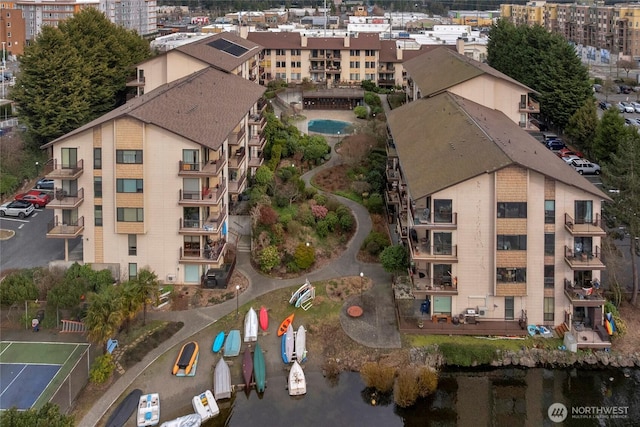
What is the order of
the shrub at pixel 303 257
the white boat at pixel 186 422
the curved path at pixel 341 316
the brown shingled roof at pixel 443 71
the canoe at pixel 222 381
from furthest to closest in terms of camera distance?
the brown shingled roof at pixel 443 71
the shrub at pixel 303 257
the curved path at pixel 341 316
the canoe at pixel 222 381
the white boat at pixel 186 422

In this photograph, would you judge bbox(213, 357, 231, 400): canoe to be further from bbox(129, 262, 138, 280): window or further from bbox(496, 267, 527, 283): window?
bbox(496, 267, 527, 283): window

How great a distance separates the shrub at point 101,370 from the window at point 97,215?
1068 cm

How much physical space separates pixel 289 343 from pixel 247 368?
293 cm

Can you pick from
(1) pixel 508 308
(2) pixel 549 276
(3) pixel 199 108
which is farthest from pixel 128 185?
(2) pixel 549 276

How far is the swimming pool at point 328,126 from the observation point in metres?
71.3

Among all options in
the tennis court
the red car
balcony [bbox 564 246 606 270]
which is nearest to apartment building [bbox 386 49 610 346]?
balcony [bbox 564 246 606 270]

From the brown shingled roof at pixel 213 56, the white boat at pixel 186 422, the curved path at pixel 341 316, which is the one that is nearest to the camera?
the white boat at pixel 186 422

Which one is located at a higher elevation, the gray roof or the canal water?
the gray roof

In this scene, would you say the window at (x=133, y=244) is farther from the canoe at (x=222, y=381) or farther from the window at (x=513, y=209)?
the window at (x=513, y=209)

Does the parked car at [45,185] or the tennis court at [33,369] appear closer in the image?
the tennis court at [33,369]

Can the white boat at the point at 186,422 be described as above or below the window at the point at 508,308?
below

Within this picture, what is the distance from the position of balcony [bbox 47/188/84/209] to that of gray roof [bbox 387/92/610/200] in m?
20.5

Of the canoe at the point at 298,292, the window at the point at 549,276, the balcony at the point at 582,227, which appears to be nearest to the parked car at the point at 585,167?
the balcony at the point at 582,227

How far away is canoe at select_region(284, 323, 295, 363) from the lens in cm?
3138
